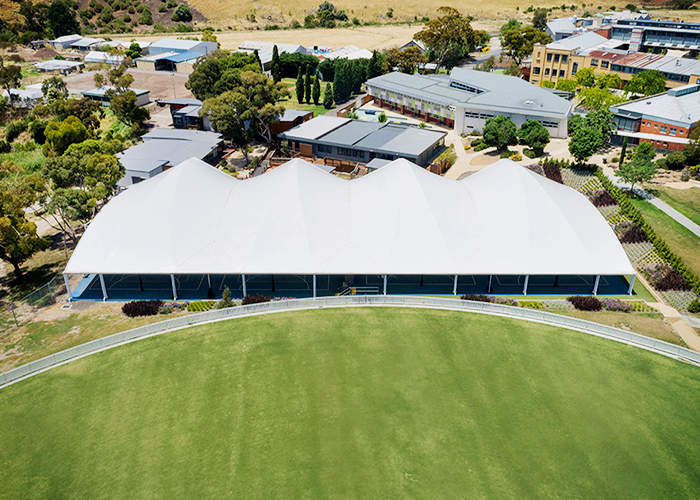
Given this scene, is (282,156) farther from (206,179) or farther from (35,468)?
(35,468)

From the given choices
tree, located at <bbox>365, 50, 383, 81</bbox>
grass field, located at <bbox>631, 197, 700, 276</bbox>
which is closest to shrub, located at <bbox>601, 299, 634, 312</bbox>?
grass field, located at <bbox>631, 197, 700, 276</bbox>

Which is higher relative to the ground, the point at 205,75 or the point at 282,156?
the point at 205,75

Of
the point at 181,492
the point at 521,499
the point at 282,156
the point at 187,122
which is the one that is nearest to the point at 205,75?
the point at 187,122

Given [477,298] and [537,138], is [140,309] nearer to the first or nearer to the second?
[477,298]

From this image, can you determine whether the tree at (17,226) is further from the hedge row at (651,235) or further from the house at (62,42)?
the house at (62,42)

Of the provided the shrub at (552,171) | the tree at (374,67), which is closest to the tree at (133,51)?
the tree at (374,67)

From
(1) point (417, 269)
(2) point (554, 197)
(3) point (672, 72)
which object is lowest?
(1) point (417, 269)

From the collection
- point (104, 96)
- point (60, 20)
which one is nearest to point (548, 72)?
point (104, 96)
